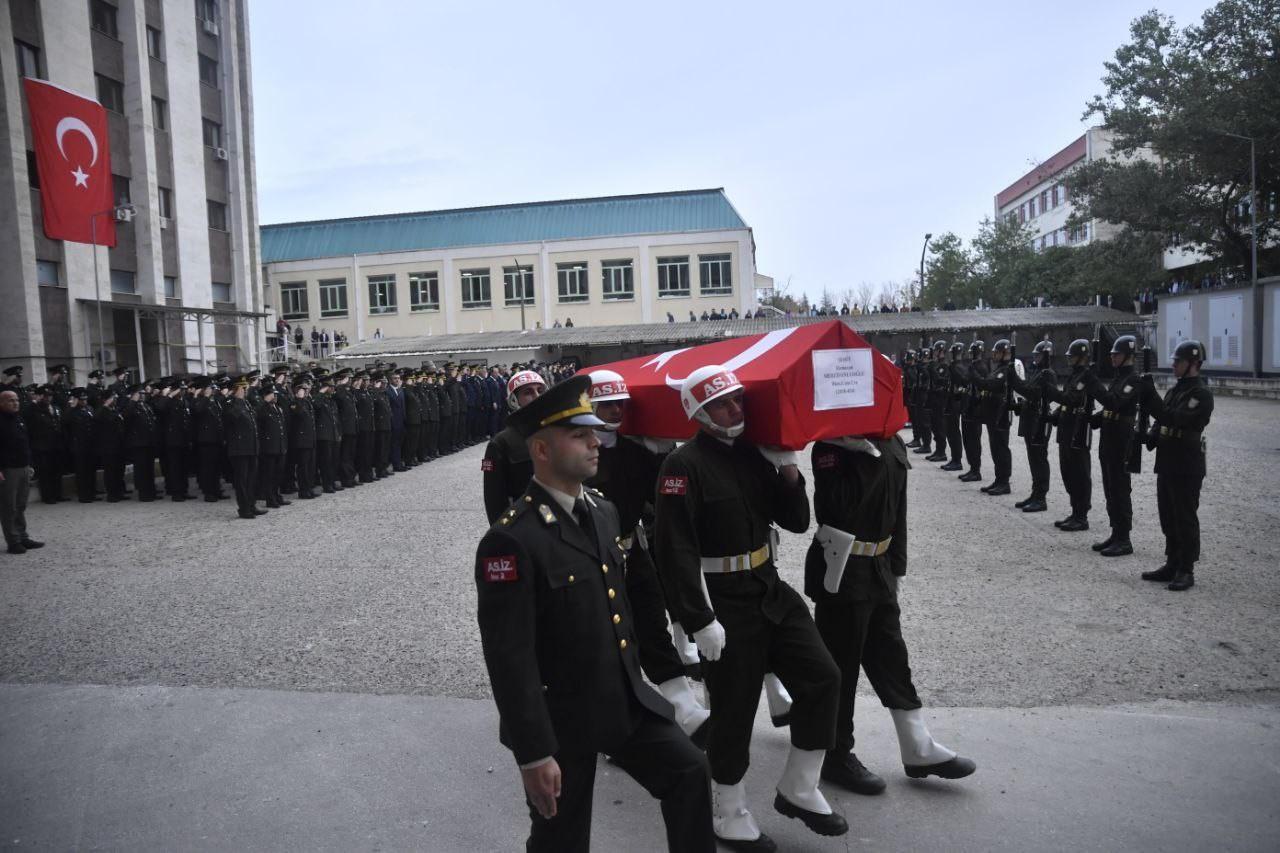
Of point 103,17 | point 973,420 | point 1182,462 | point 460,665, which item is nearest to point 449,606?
point 460,665

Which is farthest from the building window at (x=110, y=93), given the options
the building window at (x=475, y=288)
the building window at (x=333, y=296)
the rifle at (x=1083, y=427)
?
the rifle at (x=1083, y=427)

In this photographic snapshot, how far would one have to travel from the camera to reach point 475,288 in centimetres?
5091

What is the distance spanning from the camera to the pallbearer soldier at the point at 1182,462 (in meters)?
6.83

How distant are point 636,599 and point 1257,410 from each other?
77.1 ft

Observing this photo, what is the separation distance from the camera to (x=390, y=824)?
3607mm

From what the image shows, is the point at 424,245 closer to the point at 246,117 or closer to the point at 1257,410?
the point at 246,117

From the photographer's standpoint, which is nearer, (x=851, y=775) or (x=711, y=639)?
(x=711, y=639)

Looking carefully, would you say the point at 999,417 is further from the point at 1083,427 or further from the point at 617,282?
the point at 617,282

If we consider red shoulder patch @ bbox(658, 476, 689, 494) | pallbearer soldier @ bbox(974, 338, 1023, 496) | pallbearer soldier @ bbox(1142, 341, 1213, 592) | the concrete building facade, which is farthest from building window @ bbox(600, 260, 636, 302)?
red shoulder patch @ bbox(658, 476, 689, 494)

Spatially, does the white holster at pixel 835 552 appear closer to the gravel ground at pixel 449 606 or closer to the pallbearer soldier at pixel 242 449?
the gravel ground at pixel 449 606

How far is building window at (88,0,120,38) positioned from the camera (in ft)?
89.1

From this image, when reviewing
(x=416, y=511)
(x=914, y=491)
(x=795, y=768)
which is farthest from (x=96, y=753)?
(x=914, y=491)

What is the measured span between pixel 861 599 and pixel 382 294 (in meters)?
51.5

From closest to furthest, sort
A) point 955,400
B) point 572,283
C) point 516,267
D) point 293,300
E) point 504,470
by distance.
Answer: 1. point 504,470
2. point 955,400
3. point 572,283
4. point 516,267
5. point 293,300
